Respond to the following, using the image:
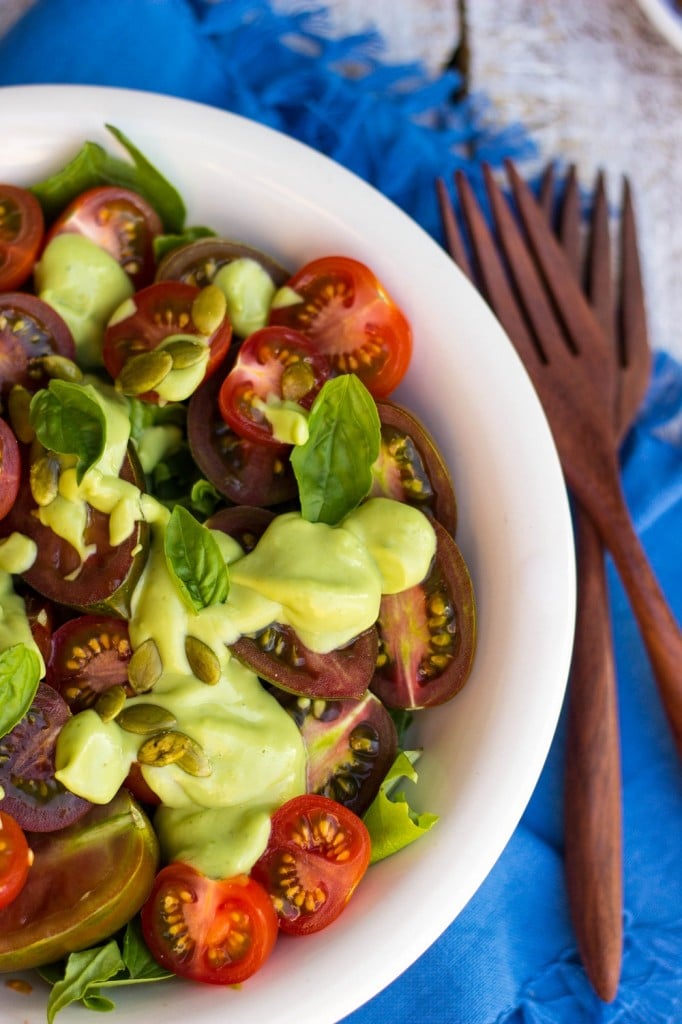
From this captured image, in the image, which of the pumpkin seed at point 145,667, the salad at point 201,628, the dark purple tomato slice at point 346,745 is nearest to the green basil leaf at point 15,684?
the salad at point 201,628

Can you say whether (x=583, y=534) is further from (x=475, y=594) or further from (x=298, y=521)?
(x=298, y=521)

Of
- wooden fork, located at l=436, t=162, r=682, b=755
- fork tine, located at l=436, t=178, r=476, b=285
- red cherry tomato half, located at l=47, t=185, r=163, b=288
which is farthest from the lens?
fork tine, located at l=436, t=178, r=476, b=285

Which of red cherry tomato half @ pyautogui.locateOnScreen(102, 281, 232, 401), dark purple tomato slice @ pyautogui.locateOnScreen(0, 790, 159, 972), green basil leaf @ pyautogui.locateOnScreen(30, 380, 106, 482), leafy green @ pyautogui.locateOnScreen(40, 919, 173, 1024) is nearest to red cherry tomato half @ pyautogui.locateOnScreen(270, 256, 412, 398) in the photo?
red cherry tomato half @ pyautogui.locateOnScreen(102, 281, 232, 401)

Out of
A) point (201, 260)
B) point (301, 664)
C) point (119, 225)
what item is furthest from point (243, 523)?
point (119, 225)

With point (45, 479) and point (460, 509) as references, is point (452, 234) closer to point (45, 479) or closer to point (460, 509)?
point (460, 509)

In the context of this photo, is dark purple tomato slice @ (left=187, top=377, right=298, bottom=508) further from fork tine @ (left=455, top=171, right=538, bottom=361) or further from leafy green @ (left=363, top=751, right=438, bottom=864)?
fork tine @ (left=455, top=171, right=538, bottom=361)

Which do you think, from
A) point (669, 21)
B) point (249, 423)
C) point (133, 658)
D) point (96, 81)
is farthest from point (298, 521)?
point (669, 21)
